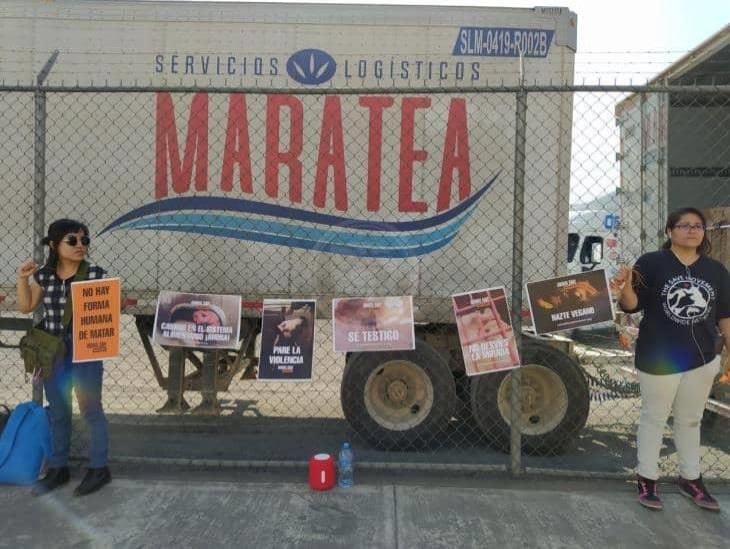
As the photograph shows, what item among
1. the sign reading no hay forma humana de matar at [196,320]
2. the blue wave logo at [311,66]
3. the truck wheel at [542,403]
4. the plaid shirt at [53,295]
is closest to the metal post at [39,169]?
the plaid shirt at [53,295]

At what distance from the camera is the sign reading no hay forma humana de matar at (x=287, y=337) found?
4.01 meters

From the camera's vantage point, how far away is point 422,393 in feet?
16.6

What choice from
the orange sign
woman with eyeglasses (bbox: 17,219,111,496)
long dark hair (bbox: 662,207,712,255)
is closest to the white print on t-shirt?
long dark hair (bbox: 662,207,712,255)

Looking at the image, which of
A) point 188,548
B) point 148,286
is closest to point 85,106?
point 148,286

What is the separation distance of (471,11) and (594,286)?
2.56 metres

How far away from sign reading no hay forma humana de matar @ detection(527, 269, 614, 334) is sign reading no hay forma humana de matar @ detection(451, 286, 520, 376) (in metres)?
0.21

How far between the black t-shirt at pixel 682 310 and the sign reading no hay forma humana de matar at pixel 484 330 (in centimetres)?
85

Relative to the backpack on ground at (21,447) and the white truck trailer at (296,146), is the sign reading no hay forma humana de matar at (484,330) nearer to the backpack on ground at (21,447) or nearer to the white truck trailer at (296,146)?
the white truck trailer at (296,146)

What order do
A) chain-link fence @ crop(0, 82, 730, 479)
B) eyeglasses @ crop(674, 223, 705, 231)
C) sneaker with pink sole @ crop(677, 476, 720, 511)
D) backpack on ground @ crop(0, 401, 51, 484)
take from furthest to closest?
chain-link fence @ crop(0, 82, 730, 479) < backpack on ground @ crop(0, 401, 51, 484) < sneaker with pink sole @ crop(677, 476, 720, 511) < eyeglasses @ crop(674, 223, 705, 231)

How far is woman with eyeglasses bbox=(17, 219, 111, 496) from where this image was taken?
3.62 meters

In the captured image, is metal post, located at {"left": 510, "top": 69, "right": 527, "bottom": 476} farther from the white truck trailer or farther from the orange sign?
the orange sign

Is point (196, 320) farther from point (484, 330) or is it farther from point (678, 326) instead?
point (678, 326)

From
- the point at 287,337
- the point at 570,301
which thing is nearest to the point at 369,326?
the point at 287,337

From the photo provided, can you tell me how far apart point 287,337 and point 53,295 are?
150 centimetres
